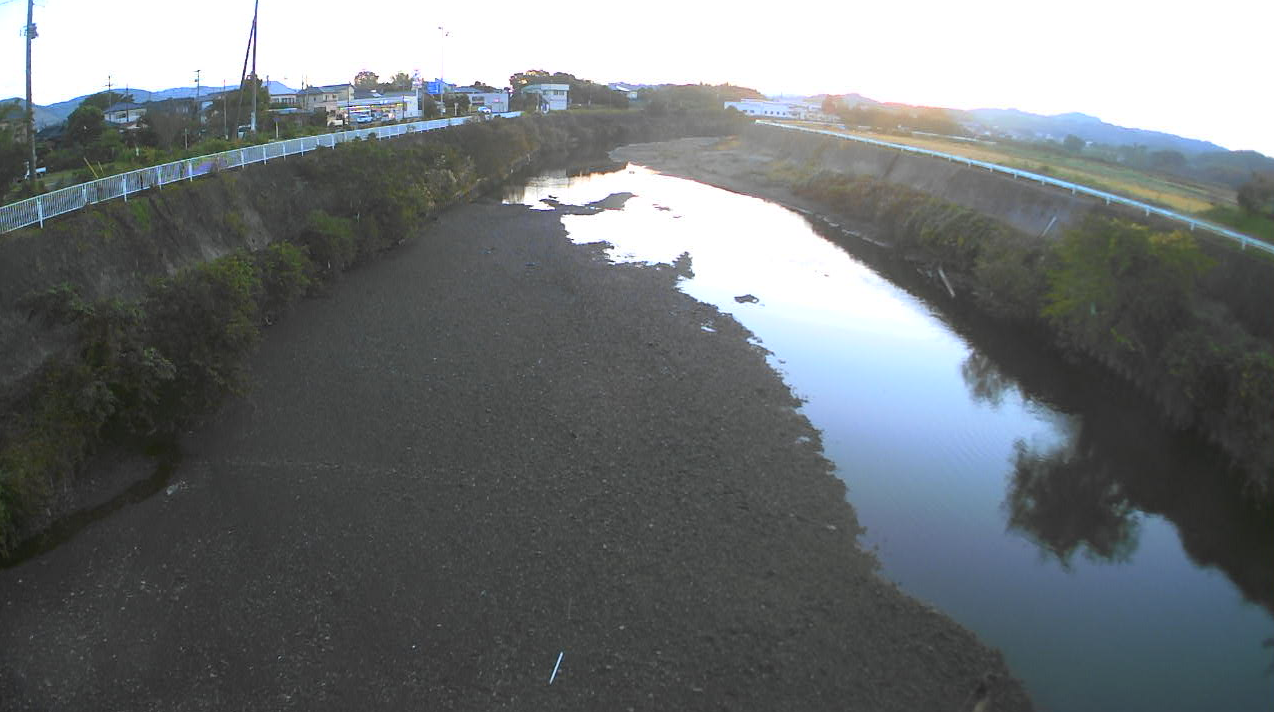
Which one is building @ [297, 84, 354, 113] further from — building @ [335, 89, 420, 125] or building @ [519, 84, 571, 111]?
building @ [519, 84, 571, 111]

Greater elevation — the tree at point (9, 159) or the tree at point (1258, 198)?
the tree at point (1258, 198)

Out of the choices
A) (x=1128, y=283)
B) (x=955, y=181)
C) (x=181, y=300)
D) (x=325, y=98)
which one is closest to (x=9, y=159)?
(x=181, y=300)

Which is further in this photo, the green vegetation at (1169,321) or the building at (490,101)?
the building at (490,101)

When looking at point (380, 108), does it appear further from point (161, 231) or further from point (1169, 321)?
point (1169, 321)

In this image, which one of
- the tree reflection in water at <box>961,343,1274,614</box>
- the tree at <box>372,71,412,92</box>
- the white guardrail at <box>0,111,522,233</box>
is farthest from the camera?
the tree at <box>372,71,412,92</box>

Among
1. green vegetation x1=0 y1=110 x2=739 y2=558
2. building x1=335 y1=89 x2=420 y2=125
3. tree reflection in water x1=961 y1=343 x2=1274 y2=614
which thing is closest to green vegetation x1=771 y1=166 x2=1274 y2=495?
tree reflection in water x1=961 y1=343 x2=1274 y2=614

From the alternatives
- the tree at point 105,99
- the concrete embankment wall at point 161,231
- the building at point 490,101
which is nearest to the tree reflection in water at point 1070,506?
the concrete embankment wall at point 161,231

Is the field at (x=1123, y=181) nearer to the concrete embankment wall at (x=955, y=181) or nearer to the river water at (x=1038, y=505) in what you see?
the concrete embankment wall at (x=955, y=181)
